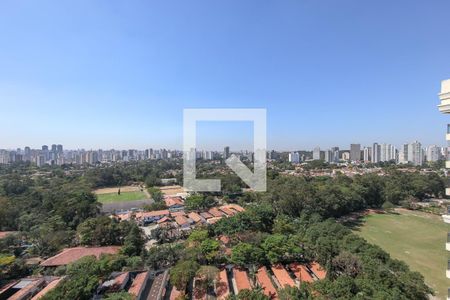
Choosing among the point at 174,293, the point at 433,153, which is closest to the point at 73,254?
the point at 174,293

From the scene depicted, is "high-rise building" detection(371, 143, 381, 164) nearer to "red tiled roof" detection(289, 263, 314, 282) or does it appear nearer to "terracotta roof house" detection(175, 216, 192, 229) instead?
"terracotta roof house" detection(175, 216, 192, 229)

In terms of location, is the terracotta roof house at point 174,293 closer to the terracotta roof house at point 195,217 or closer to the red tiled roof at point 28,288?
the red tiled roof at point 28,288

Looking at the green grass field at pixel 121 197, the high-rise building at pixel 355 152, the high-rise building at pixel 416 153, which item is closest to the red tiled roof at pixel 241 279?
the green grass field at pixel 121 197

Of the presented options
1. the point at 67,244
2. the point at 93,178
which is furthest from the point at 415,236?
the point at 93,178

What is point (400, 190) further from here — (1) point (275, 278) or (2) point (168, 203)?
(2) point (168, 203)

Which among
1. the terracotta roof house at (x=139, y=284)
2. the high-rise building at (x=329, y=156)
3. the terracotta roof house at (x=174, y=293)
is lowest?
the terracotta roof house at (x=174, y=293)

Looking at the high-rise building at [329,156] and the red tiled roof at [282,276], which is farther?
the high-rise building at [329,156]

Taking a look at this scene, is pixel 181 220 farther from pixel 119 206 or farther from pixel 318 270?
pixel 318 270
